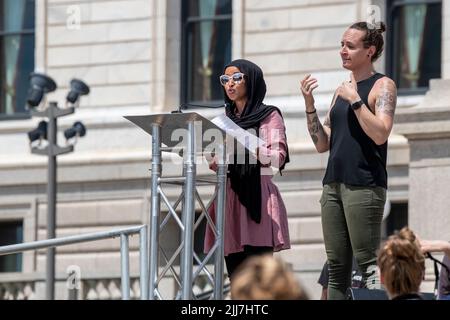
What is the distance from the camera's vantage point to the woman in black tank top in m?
10.9

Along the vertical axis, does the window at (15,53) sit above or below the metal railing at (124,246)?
above

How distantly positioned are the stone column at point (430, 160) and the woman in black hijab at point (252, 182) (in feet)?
21.1

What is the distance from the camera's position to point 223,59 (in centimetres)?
2522

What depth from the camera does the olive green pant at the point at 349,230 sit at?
35.6 feet

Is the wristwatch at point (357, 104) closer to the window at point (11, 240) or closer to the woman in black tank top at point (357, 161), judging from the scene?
the woman in black tank top at point (357, 161)

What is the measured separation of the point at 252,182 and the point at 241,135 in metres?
0.33

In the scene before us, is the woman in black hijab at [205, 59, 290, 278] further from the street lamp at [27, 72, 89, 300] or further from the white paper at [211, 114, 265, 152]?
the street lamp at [27, 72, 89, 300]

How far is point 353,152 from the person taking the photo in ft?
36.2

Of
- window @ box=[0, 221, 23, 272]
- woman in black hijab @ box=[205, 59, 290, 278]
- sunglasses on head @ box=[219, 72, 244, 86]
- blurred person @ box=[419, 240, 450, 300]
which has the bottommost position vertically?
window @ box=[0, 221, 23, 272]

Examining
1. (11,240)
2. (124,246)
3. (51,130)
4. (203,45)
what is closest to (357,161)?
Answer: (124,246)

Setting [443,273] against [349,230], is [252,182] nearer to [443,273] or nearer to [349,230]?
[349,230]

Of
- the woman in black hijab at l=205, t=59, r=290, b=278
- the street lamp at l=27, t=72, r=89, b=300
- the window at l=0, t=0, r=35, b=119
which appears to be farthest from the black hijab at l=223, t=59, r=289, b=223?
the window at l=0, t=0, r=35, b=119

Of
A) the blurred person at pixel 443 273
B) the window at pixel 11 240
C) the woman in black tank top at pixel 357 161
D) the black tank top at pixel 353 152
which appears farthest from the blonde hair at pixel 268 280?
the window at pixel 11 240
